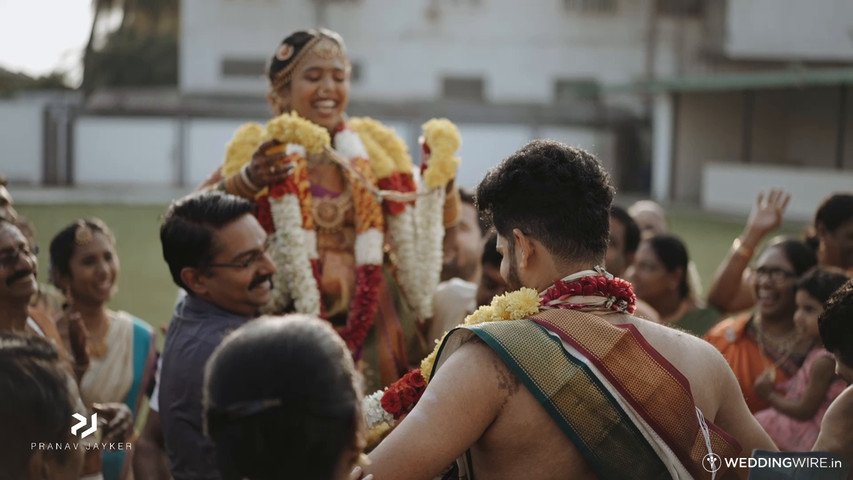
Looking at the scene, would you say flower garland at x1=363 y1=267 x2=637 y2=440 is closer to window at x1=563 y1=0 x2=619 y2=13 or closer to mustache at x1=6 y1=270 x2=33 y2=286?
mustache at x1=6 y1=270 x2=33 y2=286

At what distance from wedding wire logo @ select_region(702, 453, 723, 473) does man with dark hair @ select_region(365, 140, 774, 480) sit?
1 cm

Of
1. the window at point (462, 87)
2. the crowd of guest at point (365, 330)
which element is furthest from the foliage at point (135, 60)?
the crowd of guest at point (365, 330)

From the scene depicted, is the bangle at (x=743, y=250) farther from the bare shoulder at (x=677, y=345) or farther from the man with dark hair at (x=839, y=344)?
the bare shoulder at (x=677, y=345)

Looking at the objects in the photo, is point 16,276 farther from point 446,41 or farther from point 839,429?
point 446,41

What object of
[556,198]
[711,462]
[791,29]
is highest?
[791,29]

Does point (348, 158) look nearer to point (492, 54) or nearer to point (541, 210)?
point (541, 210)

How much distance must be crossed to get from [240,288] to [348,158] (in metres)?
1.43

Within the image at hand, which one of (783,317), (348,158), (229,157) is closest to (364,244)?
(348,158)

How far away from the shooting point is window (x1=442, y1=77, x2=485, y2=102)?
3384 cm

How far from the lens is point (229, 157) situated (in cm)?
455

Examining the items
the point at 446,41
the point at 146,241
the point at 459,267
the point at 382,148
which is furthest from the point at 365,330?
the point at 446,41

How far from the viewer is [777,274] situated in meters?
4.89

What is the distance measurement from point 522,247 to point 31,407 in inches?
47.0

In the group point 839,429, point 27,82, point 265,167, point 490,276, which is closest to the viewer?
point 839,429
